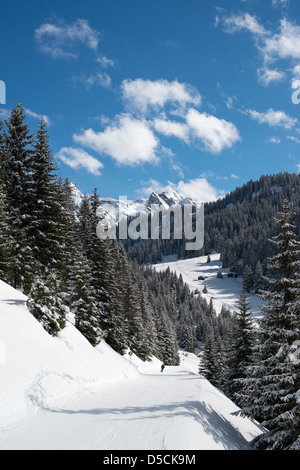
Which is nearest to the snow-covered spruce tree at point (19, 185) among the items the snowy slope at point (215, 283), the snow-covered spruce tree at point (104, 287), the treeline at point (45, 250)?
the treeline at point (45, 250)

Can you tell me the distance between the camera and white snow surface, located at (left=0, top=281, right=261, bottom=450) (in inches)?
303

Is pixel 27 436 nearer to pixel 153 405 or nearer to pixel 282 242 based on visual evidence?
pixel 153 405

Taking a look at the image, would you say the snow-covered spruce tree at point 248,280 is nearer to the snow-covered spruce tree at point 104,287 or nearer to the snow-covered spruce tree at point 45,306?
the snow-covered spruce tree at point 104,287

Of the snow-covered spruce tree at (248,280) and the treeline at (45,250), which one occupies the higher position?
the treeline at (45,250)

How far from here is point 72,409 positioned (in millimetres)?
11016

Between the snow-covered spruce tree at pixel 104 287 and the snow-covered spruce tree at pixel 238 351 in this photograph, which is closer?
the snow-covered spruce tree at pixel 238 351

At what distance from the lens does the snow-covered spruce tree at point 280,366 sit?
9.79 metres

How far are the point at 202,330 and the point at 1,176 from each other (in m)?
101

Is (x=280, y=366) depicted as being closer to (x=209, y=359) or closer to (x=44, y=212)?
(x=44, y=212)

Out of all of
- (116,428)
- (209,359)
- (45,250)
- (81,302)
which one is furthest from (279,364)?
(209,359)

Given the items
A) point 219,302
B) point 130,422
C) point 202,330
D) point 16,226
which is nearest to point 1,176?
point 16,226

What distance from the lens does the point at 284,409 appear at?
10.7m

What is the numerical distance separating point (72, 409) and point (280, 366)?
769 cm

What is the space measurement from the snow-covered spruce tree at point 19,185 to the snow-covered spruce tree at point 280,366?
1650 cm
